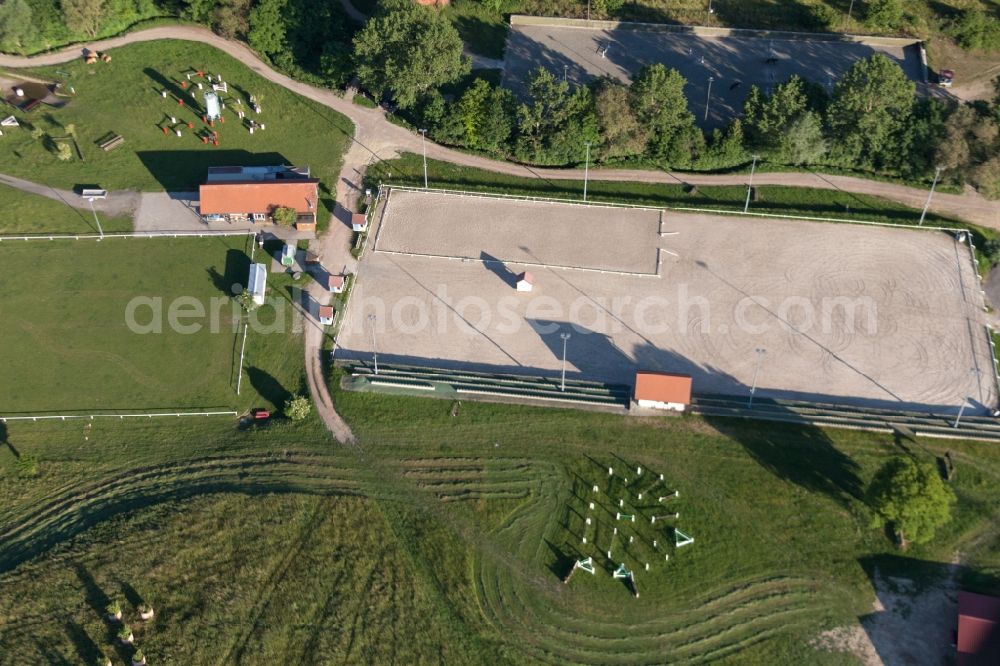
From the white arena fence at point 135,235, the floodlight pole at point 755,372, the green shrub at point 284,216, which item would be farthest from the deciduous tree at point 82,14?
the floodlight pole at point 755,372

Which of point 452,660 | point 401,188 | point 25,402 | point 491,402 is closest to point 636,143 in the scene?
point 401,188

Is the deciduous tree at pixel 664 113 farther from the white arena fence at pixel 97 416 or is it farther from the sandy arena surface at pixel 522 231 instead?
the white arena fence at pixel 97 416

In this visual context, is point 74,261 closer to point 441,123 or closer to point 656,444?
point 441,123

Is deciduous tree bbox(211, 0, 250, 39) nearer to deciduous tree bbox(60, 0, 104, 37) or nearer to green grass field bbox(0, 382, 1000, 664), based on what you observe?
deciduous tree bbox(60, 0, 104, 37)

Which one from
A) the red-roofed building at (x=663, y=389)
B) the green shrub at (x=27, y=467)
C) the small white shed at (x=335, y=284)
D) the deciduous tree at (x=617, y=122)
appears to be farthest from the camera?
the deciduous tree at (x=617, y=122)

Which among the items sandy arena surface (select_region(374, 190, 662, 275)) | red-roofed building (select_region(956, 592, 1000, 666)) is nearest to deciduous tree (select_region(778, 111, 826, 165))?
sandy arena surface (select_region(374, 190, 662, 275))

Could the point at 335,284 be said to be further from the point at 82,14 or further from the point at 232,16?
the point at 82,14
